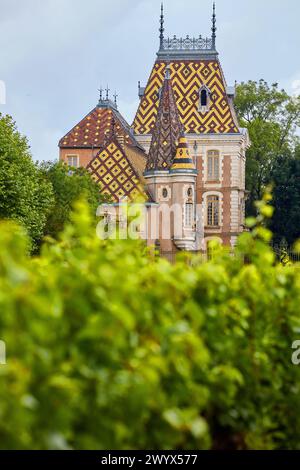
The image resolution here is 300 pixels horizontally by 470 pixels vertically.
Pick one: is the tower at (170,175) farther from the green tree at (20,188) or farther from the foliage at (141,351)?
the foliage at (141,351)

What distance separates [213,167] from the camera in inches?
2327

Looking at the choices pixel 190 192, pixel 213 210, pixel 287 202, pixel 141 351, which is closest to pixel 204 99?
pixel 213 210

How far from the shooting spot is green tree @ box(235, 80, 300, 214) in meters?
68.6

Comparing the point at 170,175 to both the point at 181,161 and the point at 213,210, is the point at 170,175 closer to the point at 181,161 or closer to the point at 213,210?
the point at 181,161

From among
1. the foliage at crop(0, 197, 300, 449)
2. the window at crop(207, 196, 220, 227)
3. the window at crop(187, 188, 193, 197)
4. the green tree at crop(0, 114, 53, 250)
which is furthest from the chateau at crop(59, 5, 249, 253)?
the foliage at crop(0, 197, 300, 449)

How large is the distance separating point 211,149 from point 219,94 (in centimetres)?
288

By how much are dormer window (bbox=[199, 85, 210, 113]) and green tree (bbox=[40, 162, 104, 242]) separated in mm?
11574

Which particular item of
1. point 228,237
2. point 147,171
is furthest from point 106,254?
point 228,237

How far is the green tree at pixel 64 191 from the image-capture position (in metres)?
44.8

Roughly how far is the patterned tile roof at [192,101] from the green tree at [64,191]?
10970 millimetres

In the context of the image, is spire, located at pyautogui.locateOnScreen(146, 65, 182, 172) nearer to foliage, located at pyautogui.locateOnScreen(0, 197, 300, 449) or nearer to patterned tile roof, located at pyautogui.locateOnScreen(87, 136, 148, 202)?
patterned tile roof, located at pyautogui.locateOnScreen(87, 136, 148, 202)

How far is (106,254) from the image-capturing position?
6.46m

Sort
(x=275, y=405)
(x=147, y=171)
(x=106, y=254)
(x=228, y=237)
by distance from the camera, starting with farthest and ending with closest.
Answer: (x=228, y=237)
(x=147, y=171)
(x=275, y=405)
(x=106, y=254)
